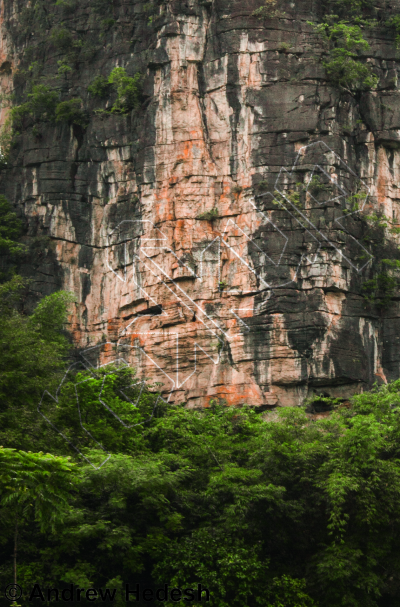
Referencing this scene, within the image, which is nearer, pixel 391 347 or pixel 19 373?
pixel 19 373

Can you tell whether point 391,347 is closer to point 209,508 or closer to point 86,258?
point 86,258

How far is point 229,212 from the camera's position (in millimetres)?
28484

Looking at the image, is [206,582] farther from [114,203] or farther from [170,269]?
[114,203]

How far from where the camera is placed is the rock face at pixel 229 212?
26844mm

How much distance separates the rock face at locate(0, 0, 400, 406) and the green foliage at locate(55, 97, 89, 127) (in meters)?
0.48

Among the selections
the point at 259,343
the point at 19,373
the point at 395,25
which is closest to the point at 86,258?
the point at 259,343

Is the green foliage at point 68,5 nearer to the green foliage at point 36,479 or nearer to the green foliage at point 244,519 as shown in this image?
the green foliage at point 244,519

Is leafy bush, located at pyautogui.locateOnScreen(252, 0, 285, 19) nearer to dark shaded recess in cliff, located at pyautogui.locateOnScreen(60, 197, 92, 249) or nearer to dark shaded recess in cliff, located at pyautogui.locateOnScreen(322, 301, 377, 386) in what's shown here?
dark shaded recess in cliff, located at pyautogui.locateOnScreen(60, 197, 92, 249)

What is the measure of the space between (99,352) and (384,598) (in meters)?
14.6

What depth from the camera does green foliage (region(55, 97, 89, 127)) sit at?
106 ft
